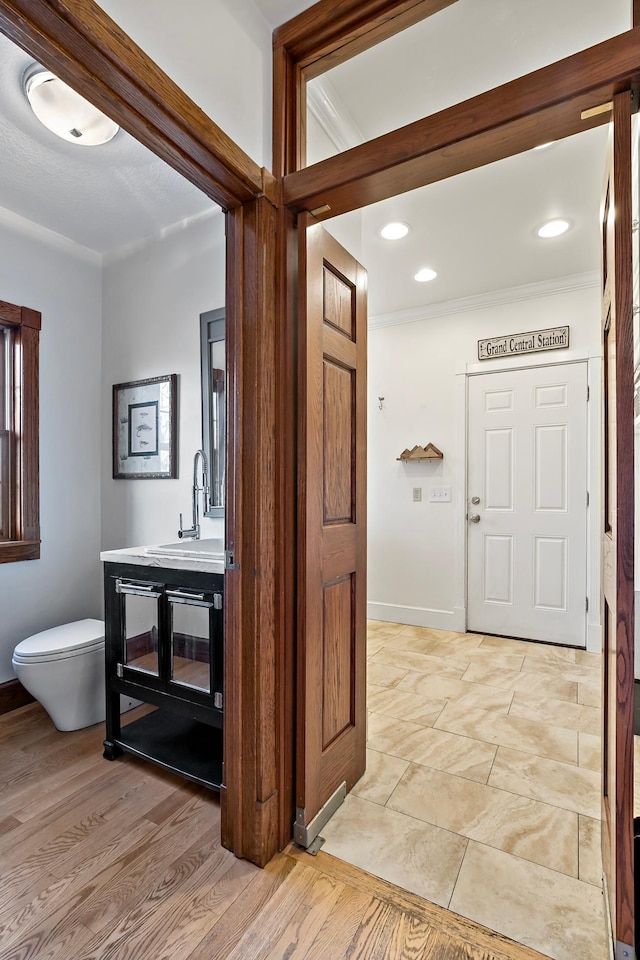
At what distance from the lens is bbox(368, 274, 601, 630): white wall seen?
3816 mm

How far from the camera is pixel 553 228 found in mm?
2799

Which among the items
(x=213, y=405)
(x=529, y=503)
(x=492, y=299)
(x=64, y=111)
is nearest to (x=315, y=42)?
(x=64, y=111)

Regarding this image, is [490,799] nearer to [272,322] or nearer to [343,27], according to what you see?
[272,322]

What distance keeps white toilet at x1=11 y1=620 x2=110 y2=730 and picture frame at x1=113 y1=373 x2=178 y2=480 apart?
3.10ft

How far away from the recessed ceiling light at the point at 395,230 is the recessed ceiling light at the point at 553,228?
0.80m

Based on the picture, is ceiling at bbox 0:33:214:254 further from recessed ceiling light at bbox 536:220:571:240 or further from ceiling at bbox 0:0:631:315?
recessed ceiling light at bbox 536:220:571:240

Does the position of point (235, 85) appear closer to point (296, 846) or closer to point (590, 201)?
point (590, 201)

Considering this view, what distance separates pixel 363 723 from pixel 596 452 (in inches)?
102

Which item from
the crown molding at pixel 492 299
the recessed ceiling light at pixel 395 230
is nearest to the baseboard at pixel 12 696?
the recessed ceiling light at pixel 395 230

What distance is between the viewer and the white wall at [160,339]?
2605 mm

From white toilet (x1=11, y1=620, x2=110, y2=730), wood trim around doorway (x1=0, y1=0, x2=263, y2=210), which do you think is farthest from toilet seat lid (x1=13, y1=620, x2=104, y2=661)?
wood trim around doorway (x1=0, y1=0, x2=263, y2=210)

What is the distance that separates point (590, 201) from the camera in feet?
8.26

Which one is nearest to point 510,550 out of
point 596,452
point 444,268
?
point 596,452

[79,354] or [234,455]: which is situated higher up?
[79,354]
